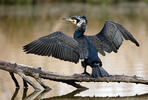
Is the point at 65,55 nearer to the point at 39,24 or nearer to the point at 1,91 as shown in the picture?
the point at 1,91

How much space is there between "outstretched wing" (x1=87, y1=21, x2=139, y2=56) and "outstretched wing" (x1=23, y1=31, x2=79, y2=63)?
0.50 metres

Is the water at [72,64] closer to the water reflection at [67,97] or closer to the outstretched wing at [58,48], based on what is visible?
the water reflection at [67,97]

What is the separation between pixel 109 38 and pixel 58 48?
1.01 meters

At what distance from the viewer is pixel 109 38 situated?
8.32 m

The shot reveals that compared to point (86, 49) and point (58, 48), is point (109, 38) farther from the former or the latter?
point (58, 48)

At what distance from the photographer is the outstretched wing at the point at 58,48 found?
306 inches

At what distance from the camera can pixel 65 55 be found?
780cm

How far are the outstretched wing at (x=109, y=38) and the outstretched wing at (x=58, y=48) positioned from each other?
505 mm

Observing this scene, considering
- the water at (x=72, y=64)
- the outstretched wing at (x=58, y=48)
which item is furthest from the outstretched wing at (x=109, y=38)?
the water at (x=72, y=64)

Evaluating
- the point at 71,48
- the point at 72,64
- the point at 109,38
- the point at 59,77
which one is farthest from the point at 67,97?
the point at 72,64

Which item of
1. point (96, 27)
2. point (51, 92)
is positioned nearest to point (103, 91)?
point (51, 92)

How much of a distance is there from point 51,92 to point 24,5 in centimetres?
2467

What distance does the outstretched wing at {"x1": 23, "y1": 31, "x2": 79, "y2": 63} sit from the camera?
25.5 feet

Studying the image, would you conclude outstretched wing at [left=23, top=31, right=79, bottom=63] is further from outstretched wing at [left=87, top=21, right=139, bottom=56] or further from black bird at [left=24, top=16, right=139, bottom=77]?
outstretched wing at [left=87, top=21, right=139, bottom=56]
